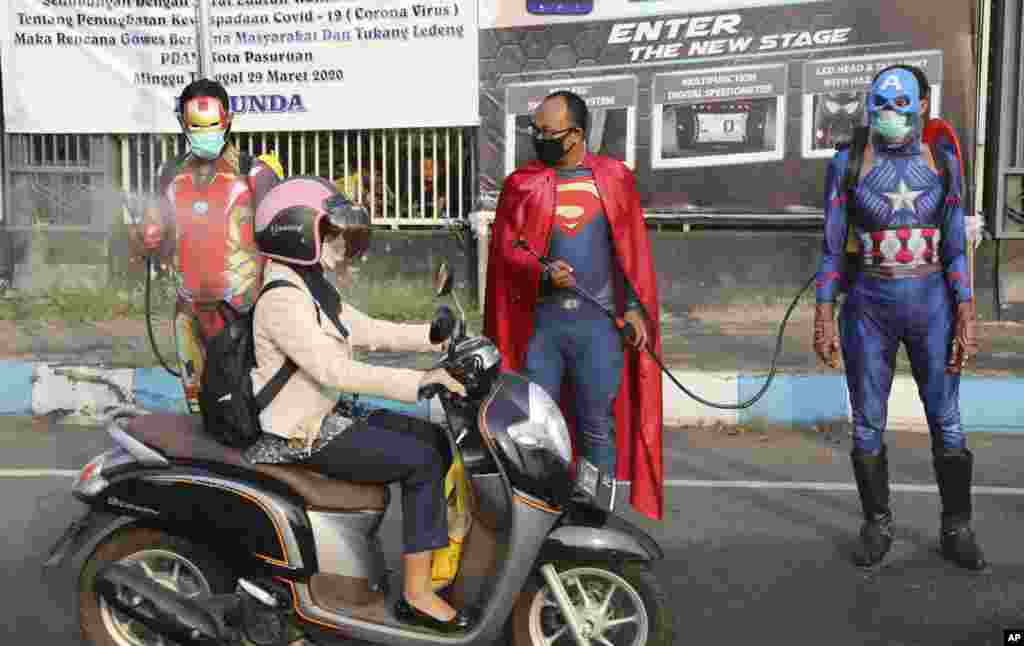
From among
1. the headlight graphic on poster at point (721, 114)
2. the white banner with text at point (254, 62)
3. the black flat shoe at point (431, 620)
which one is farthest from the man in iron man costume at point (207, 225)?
the headlight graphic on poster at point (721, 114)

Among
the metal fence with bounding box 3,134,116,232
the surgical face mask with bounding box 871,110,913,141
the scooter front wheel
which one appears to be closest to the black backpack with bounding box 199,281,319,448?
the scooter front wheel

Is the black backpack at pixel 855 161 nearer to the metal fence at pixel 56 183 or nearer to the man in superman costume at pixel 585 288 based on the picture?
the man in superman costume at pixel 585 288

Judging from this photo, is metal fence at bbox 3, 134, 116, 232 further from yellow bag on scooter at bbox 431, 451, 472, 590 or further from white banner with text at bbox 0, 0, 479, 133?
yellow bag on scooter at bbox 431, 451, 472, 590

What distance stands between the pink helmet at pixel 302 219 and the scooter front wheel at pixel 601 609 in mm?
1183

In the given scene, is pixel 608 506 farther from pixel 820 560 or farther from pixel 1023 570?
pixel 1023 570

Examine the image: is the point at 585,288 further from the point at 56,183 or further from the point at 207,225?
the point at 56,183

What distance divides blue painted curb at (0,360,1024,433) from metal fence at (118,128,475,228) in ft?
12.7

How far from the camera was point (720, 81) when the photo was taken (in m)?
10.8

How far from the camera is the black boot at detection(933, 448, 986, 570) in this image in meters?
5.20

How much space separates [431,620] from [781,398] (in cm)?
439

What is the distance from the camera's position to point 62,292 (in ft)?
38.5

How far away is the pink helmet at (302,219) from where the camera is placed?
155 inches

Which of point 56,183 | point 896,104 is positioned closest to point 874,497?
point 896,104

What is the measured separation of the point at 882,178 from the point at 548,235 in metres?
1.31
